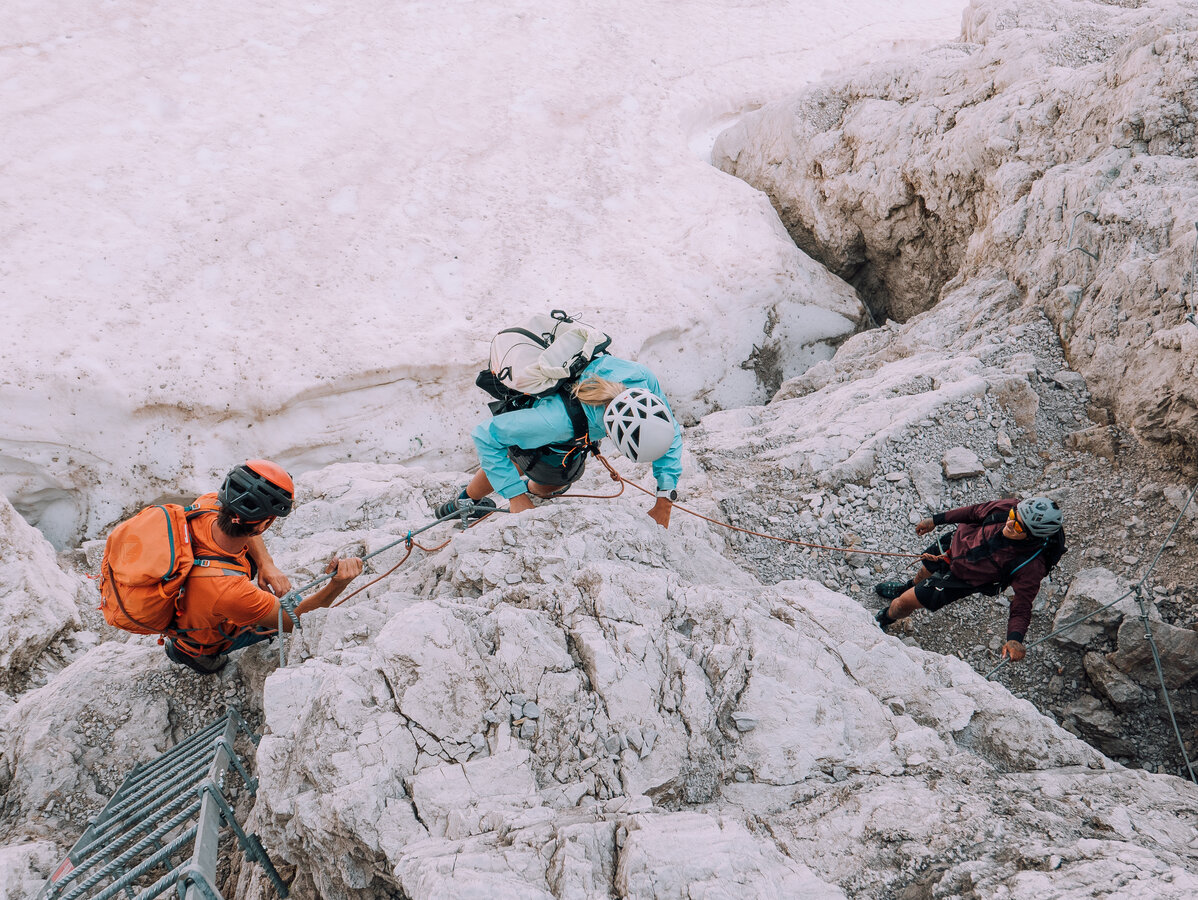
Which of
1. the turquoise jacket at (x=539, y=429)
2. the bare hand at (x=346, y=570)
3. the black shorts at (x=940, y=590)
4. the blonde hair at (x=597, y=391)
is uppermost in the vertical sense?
the blonde hair at (x=597, y=391)

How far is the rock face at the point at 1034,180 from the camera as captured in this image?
314 inches

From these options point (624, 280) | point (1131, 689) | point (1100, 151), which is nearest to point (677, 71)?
point (624, 280)

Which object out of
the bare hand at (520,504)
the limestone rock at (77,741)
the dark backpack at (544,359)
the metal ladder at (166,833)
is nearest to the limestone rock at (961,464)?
the dark backpack at (544,359)

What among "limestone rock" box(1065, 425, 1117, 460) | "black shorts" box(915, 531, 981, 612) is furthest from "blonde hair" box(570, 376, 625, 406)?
"limestone rock" box(1065, 425, 1117, 460)

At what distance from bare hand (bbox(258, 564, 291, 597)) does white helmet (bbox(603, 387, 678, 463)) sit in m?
2.84

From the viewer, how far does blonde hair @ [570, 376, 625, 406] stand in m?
5.71

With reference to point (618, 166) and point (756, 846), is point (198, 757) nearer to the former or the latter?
point (756, 846)

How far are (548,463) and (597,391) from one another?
1.07 m

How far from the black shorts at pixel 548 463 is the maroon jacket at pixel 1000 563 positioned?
3855 mm

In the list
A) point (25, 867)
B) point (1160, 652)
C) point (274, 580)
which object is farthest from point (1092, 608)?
point (25, 867)

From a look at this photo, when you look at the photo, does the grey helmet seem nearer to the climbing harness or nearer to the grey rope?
the grey rope

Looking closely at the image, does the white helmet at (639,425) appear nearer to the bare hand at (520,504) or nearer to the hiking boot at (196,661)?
the bare hand at (520,504)

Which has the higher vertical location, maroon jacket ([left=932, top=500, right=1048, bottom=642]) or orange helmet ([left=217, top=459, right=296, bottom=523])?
orange helmet ([left=217, top=459, right=296, bottom=523])

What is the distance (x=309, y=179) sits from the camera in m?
12.9
